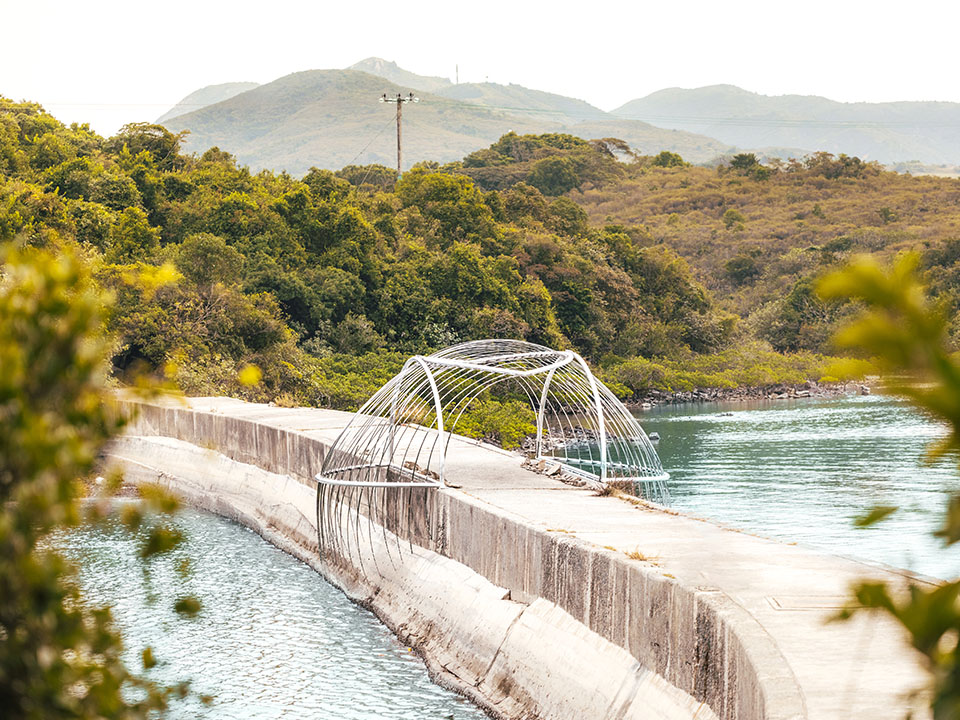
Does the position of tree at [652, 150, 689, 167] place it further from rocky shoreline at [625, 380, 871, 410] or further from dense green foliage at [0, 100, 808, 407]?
rocky shoreline at [625, 380, 871, 410]

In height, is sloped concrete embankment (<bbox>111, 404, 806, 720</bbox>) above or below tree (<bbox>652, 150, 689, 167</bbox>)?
below

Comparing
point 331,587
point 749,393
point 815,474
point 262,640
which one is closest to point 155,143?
point 749,393

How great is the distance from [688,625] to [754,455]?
20.5 m

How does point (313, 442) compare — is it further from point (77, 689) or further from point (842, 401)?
point (842, 401)

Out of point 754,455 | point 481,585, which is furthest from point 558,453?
point 481,585

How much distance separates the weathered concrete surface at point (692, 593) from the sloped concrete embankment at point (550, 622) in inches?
0.7

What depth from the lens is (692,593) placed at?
22.6 feet

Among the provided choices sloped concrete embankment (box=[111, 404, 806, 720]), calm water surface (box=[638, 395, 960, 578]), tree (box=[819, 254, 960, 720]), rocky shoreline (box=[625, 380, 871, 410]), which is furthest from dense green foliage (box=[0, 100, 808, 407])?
tree (box=[819, 254, 960, 720])

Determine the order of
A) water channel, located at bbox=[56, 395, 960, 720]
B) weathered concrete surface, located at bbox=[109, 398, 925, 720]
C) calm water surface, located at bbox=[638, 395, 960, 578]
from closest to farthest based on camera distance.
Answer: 1. weathered concrete surface, located at bbox=[109, 398, 925, 720]
2. water channel, located at bbox=[56, 395, 960, 720]
3. calm water surface, located at bbox=[638, 395, 960, 578]

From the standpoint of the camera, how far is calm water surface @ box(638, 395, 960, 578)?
55.7ft

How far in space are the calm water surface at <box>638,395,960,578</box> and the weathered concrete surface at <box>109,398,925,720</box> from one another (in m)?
2.50

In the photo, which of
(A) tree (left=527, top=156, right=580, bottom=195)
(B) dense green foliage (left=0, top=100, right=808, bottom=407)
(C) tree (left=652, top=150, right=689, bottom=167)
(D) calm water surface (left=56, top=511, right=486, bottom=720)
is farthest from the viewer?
(C) tree (left=652, top=150, right=689, bottom=167)

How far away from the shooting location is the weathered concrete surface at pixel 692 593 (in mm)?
5742

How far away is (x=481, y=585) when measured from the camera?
10.9m
